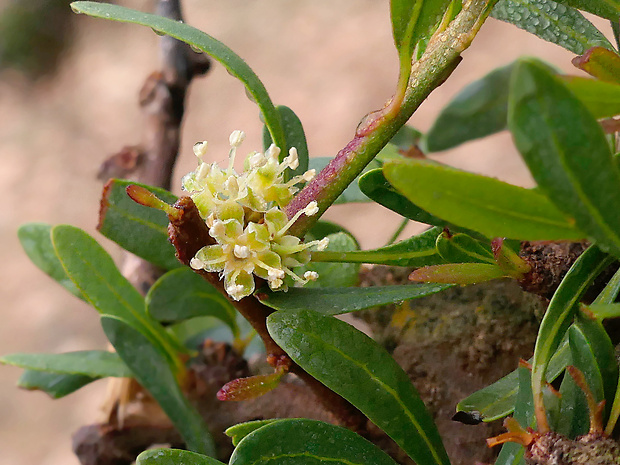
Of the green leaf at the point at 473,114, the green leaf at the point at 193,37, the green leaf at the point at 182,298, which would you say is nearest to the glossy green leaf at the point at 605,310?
the green leaf at the point at 193,37

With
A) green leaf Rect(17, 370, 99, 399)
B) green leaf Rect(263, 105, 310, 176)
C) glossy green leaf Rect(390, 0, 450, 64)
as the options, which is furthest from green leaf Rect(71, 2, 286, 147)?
green leaf Rect(17, 370, 99, 399)

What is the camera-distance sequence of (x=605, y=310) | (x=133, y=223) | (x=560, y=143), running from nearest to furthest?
(x=560, y=143) < (x=605, y=310) < (x=133, y=223)

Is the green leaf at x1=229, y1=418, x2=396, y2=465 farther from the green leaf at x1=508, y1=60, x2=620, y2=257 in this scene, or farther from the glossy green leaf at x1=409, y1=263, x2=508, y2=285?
the green leaf at x1=508, y1=60, x2=620, y2=257

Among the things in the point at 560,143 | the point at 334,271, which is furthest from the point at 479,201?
the point at 334,271

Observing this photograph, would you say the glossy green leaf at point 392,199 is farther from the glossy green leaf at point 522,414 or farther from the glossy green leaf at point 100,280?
the glossy green leaf at point 100,280

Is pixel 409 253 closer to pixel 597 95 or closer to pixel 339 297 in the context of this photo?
pixel 339 297
